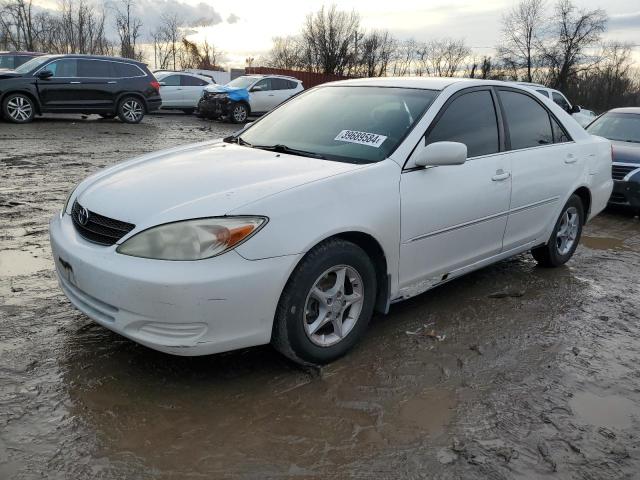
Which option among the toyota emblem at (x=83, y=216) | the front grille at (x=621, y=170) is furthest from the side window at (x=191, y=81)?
the toyota emblem at (x=83, y=216)

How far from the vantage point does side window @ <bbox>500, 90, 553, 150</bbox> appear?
4.37 m

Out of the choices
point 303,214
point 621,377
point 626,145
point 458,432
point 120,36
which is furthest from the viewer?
point 120,36

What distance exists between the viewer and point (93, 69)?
1415cm

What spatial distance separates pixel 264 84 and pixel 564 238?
1499 cm

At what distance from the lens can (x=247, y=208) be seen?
2.73m

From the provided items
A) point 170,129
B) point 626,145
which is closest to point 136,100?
point 170,129

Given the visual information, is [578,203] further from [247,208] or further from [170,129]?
[170,129]

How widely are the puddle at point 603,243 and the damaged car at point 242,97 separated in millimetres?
12019

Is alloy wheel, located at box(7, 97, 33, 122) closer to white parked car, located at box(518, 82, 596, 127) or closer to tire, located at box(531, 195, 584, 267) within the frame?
white parked car, located at box(518, 82, 596, 127)

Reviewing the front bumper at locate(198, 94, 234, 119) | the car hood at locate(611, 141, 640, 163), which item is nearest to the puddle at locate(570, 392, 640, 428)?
the car hood at locate(611, 141, 640, 163)

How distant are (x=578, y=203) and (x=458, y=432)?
10.8 feet

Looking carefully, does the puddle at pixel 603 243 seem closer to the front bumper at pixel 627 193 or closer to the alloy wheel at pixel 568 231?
the alloy wheel at pixel 568 231

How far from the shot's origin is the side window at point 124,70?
47.7 feet

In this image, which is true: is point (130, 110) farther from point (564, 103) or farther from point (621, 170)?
point (621, 170)
